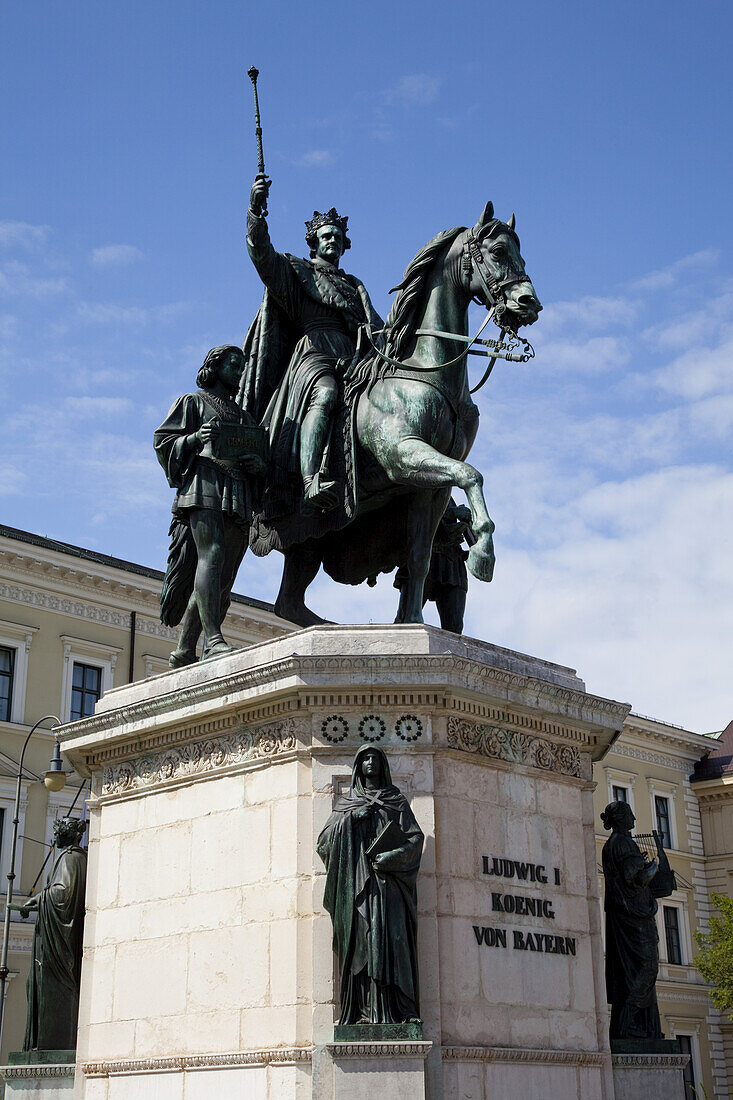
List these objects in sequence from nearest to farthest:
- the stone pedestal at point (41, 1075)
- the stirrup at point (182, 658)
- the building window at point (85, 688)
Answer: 1. the stone pedestal at point (41, 1075)
2. the stirrup at point (182, 658)
3. the building window at point (85, 688)

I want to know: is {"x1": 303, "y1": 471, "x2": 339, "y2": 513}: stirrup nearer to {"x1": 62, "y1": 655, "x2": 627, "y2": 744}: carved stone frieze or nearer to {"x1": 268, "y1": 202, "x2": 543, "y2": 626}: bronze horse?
{"x1": 268, "y1": 202, "x2": 543, "y2": 626}: bronze horse

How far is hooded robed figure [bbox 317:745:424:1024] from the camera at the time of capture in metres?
9.41

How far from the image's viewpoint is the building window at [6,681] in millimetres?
41375

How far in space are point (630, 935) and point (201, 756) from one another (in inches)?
156

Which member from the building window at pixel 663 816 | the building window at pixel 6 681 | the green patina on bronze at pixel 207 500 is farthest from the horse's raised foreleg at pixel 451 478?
the building window at pixel 663 816

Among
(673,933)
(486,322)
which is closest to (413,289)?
(486,322)

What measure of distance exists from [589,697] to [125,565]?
3532cm

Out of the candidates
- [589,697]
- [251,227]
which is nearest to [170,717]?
[589,697]

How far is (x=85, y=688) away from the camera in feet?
143

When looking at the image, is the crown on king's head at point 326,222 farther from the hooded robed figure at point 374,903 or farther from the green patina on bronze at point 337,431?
the hooded robed figure at point 374,903

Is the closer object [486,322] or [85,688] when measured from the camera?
[486,322]

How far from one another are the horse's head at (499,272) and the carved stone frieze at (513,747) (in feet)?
10.9

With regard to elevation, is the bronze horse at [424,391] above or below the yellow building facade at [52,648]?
below

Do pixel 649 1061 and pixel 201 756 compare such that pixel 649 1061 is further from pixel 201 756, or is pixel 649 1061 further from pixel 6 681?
pixel 6 681
